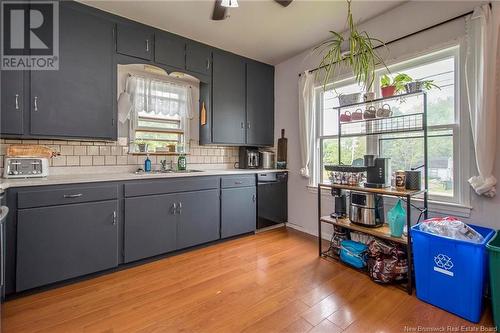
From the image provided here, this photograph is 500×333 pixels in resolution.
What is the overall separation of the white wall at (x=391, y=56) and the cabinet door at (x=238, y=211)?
72 centimetres

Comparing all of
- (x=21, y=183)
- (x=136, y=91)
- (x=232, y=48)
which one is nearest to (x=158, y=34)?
(x=136, y=91)

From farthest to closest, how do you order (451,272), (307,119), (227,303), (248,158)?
(248,158) < (307,119) < (227,303) < (451,272)

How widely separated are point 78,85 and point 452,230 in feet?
11.0

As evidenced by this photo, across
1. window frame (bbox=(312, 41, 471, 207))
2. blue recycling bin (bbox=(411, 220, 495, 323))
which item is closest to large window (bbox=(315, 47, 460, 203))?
window frame (bbox=(312, 41, 471, 207))

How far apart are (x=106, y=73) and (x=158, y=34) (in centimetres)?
77

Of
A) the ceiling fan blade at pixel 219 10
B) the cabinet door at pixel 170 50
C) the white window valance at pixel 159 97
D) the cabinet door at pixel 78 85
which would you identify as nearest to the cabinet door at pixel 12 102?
the cabinet door at pixel 78 85

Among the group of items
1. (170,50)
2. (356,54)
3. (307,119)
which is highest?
(170,50)

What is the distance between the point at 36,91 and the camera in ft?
7.05

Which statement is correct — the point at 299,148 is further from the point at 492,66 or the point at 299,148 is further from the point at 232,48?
the point at 492,66

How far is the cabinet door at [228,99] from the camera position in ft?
10.9

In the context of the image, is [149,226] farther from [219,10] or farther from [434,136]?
[434,136]

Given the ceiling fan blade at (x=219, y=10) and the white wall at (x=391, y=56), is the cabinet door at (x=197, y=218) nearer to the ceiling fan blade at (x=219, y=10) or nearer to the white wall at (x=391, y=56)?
the white wall at (x=391, y=56)

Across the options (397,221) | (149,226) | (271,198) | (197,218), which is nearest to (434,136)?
(397,221)

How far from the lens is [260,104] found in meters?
3.82
